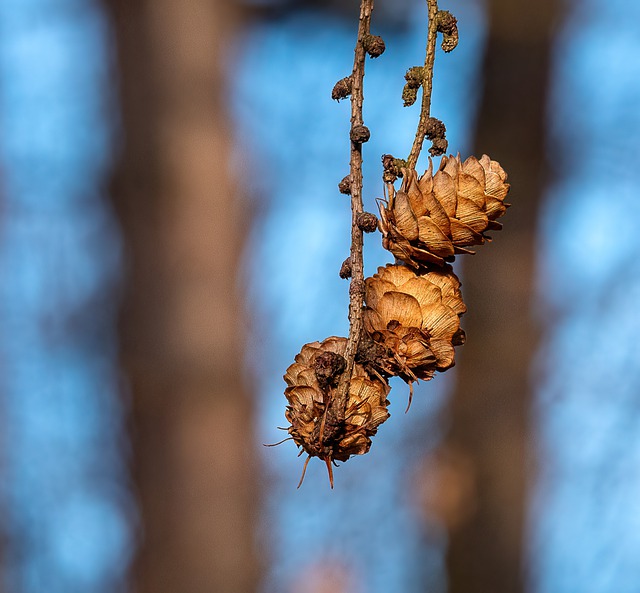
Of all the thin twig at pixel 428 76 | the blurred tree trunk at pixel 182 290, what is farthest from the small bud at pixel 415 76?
the blurred tree trunk at pixel 182 290

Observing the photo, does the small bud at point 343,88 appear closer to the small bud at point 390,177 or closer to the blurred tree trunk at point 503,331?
the small bud at point 390,177

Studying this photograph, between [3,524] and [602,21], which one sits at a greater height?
[602,21]

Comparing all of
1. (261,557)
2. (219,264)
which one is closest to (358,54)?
(219,264)

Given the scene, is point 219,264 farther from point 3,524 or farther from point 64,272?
point 3,524

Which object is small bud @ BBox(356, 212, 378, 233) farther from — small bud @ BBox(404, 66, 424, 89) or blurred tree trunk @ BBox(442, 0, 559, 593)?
blurred tree trunk @ BBox(442, 0, 559, 593)

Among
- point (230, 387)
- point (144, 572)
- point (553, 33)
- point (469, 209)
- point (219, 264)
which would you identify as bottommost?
point (144, 572)

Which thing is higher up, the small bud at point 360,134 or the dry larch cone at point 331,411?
the small bud at point 360,134
